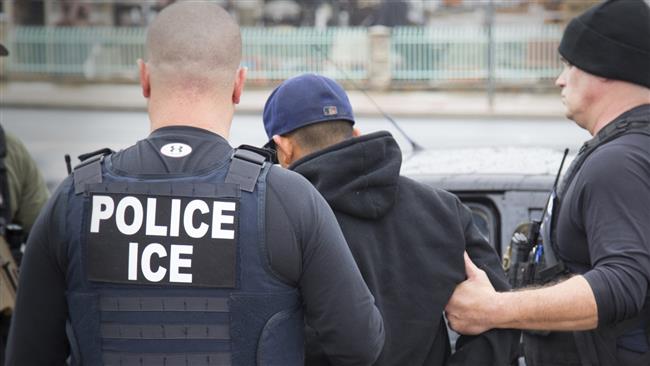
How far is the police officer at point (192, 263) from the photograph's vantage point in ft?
6.97

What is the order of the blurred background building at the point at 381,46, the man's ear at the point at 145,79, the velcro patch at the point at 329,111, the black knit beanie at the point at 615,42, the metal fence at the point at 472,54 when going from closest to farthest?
1. the man's ear at the point at 145,79
2. the velcro patch at the point at 329,111
3. the black knit beanie at the point at 615,42
4. the metal fence at the point at 472,54
5. the blurred background building at the point at 381,46

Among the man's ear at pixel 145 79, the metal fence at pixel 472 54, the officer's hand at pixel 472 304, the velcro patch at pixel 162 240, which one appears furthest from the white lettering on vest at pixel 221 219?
the metal fence at pixel 472 54

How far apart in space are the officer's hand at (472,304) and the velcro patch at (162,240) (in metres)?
0.75

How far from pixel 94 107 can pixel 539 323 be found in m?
21.5

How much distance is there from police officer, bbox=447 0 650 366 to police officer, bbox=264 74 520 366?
8 cm

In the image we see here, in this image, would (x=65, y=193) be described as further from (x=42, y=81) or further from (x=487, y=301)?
(x=42, y=81)

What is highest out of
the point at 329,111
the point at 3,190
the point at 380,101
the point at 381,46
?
the point at 329,111

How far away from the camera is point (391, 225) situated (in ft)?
8.69

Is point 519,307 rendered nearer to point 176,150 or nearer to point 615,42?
point 615,42

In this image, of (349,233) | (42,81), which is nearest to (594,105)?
(349,233)

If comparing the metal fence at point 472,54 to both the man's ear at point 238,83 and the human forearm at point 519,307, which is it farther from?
the man's ear at point 238,83

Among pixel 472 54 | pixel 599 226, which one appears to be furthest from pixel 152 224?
pixel 472 54

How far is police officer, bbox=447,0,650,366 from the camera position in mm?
2645

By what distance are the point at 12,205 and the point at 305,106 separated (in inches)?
93.1
